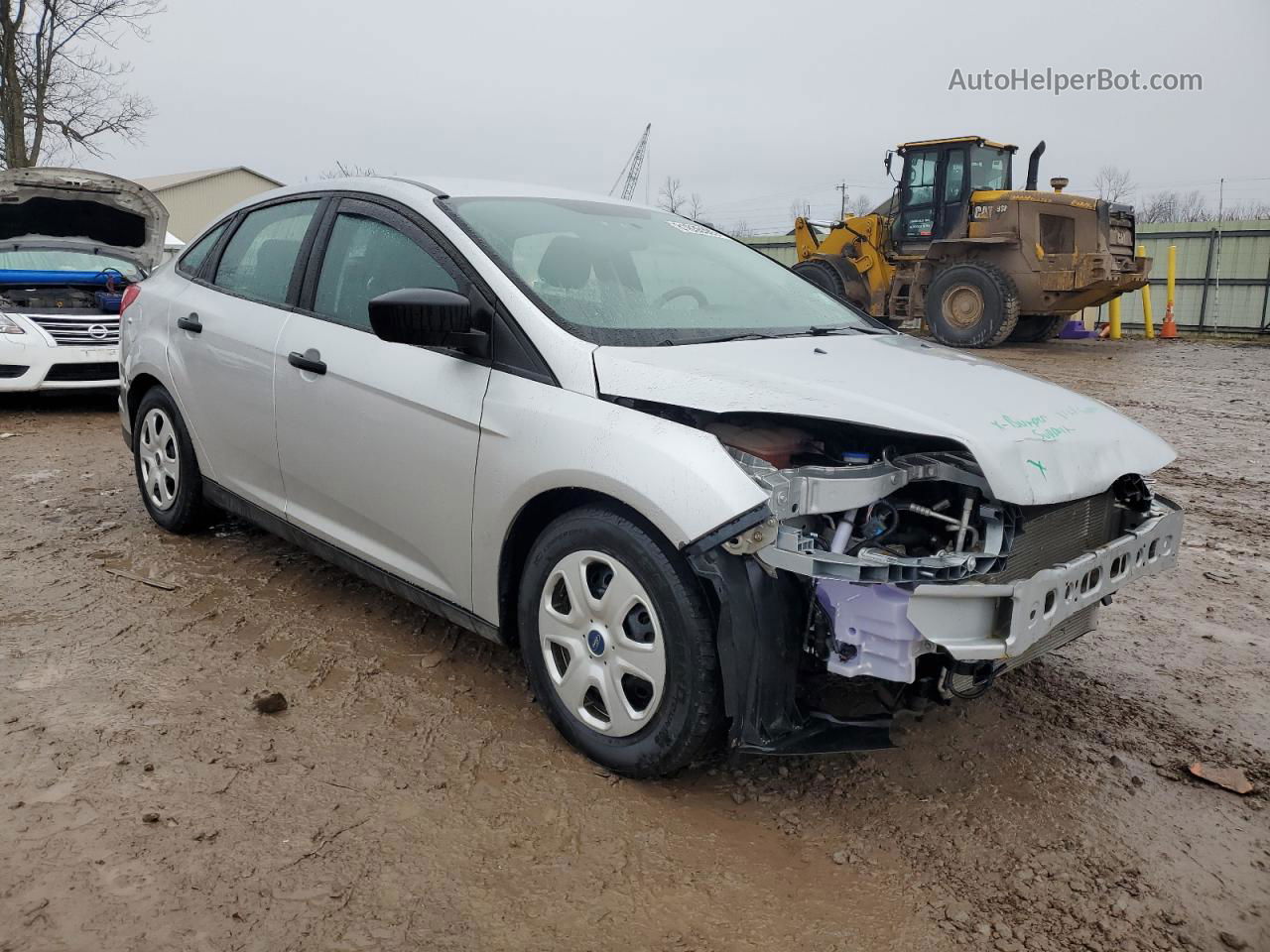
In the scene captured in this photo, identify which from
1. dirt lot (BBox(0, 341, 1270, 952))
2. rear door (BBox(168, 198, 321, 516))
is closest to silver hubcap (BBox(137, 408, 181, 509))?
rear door (BBox(168, 198, 321, 516))

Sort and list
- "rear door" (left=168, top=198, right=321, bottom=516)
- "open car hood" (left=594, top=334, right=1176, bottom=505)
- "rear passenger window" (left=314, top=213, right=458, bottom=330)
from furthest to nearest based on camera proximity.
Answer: "rear door" (left=168, top=198, right=321, bottom=516)
"rear passenger window" (left=314, top=213, right=458, bottom=330)
"open car hood" (left=594, top=334, right=1176, bottom=505)

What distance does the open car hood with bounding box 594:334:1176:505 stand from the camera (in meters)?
2.29

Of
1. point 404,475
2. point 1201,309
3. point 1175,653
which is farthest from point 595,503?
point 1201,309

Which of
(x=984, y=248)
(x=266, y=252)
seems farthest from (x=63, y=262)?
(x=984, y=248)

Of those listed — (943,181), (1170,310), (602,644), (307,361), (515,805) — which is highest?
(943,181)

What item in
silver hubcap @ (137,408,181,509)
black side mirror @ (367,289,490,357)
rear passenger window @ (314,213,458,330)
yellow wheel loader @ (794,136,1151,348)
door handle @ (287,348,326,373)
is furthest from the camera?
yellow wheel loader @ (794,136,1151,348)

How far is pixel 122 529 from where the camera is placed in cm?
469

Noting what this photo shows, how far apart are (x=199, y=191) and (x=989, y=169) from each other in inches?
1752

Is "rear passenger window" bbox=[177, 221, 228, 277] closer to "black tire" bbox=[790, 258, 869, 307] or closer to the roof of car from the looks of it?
the roof of car

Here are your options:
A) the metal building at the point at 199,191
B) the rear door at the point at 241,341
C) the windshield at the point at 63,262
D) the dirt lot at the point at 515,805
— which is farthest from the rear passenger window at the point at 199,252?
the metal building at the point at 199,191

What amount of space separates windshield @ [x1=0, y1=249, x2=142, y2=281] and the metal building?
39.6 meters

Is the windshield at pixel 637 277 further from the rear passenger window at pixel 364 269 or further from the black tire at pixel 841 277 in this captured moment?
the black tire at pixel 841 277

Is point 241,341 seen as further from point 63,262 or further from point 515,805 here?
point 63,262

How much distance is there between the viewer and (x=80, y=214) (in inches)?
367
